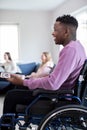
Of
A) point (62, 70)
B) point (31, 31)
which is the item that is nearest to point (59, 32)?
point (62, 70)

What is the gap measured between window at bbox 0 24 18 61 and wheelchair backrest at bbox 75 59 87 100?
5.47m

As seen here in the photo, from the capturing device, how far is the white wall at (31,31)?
284 inches

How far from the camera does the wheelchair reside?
→ 1683mm

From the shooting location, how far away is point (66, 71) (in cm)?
181

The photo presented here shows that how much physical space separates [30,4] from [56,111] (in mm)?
5135

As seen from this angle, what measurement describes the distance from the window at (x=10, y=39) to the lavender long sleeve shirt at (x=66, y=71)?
17.8 feet

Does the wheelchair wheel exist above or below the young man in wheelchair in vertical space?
below

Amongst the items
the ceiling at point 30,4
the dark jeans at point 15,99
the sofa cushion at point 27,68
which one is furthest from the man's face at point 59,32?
the sofa cushion at point 27,68

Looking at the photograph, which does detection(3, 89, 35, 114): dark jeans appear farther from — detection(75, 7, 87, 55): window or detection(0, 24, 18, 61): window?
detection(0, 24, 18, 61): window

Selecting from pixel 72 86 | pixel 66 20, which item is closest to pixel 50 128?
pixel 72 86

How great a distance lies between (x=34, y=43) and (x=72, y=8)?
6.23ft

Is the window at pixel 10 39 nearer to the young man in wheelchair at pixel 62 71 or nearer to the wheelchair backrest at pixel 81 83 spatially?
the young man in wheelchair at pixel 62 71

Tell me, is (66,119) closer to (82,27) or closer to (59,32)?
(59,32)

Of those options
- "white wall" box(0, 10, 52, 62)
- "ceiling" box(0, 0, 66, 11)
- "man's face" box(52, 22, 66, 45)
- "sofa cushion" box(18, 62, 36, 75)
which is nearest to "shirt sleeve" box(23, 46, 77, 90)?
A: "man's face" box(52, 22, 66, 45)
